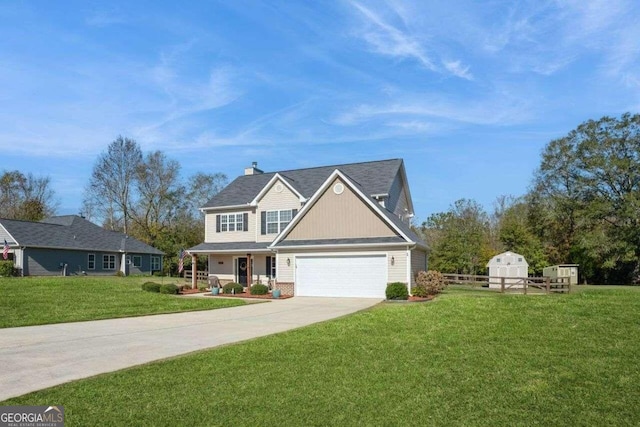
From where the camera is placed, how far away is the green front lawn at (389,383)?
558 cm

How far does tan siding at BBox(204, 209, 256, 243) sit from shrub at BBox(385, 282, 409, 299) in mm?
12086

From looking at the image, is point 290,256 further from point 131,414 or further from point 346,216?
point 131,414

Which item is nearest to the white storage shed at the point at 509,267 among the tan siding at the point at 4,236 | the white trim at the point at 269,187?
the white trim at the point at 269,187

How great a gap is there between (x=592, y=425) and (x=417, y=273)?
20.7 metres

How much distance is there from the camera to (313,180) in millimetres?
31953

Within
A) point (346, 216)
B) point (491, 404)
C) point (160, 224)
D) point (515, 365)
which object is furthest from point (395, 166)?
point (160, 224)

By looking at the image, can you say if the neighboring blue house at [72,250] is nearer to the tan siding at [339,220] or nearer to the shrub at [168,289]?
the shrub at [168,289]

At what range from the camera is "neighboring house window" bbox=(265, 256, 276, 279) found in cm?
2997

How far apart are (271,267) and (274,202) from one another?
4247 mm

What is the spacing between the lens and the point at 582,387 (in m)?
6.53

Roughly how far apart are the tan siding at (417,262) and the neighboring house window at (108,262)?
102ft

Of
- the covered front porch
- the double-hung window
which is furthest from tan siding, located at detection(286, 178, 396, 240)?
the double-hung window

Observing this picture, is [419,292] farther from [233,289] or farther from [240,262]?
[240,262]

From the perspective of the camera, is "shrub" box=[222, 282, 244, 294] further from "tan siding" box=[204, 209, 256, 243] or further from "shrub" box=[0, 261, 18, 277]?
"shrub" box=[0, 261, 18, 277]
